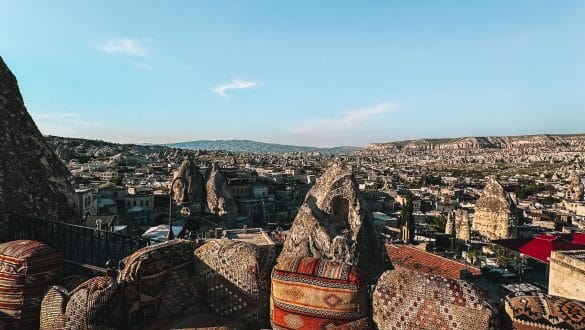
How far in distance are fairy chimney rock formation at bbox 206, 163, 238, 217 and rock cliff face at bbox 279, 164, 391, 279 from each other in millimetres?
32141

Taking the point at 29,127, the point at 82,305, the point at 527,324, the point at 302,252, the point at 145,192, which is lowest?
the point at 145,192

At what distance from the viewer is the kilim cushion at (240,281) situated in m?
4.66

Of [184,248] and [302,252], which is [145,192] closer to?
[302,252]

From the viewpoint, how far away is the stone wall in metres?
8.13

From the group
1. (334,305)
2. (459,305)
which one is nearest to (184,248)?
(334,305)

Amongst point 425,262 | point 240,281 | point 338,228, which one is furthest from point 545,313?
point 425,262

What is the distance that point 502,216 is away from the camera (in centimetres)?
3516

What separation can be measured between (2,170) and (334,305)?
24.0 ft

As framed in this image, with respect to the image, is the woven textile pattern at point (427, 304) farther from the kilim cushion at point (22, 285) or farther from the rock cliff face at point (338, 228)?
the rock cliff face at point (338, 228)

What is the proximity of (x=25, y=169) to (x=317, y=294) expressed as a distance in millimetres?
7202

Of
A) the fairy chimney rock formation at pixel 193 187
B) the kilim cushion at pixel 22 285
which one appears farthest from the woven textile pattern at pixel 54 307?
the fairy chimney rock formation at pixel 193 187

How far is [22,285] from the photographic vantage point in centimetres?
496

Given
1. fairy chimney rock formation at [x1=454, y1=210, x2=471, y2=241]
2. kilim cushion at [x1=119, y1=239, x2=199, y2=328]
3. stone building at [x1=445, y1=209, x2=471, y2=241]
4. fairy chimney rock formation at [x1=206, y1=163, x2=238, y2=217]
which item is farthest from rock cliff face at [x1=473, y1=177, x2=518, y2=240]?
kilim cushion at [x1=119, y1=239, x2=199, y2=328]

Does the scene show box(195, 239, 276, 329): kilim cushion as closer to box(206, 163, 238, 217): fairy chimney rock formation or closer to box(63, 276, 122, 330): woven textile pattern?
box(63, 276, 122, 330): woven textile pattern
